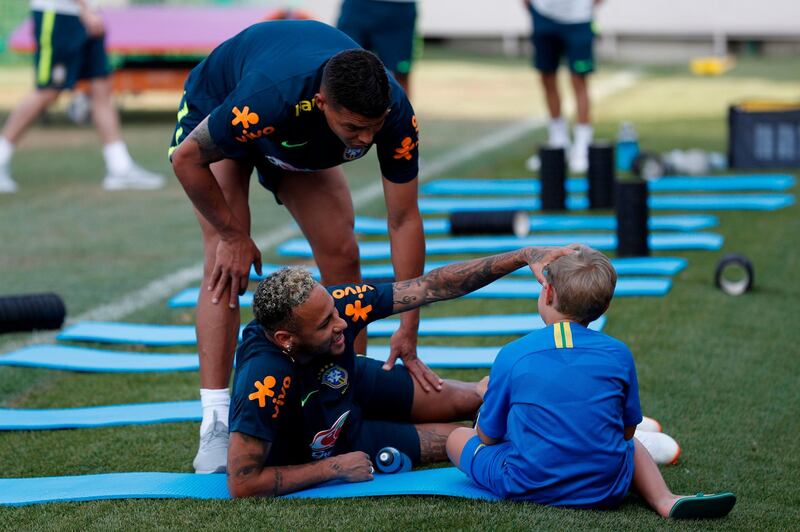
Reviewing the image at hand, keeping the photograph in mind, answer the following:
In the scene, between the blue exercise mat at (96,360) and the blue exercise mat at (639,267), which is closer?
the blue exercise mat at (96,360)

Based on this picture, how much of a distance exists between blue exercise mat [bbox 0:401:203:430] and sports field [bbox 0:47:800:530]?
6cm

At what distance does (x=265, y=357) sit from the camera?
11.8ft

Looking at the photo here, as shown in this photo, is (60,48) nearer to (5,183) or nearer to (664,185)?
(5,183)

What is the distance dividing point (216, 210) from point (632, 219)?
3503mm

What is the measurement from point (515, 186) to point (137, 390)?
524cm

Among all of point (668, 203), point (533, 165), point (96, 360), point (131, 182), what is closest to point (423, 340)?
point (96, 360)

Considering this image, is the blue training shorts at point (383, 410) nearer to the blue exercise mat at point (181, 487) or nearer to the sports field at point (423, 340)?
the blue exercise mat at point (181, 487)

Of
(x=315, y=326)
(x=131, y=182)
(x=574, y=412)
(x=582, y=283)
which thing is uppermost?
(x=582, y=283)

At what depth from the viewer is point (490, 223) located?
25.7ft

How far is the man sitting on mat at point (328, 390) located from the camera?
11.7 feet

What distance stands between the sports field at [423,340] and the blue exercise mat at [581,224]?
199 mm

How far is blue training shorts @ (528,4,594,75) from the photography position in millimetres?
9797

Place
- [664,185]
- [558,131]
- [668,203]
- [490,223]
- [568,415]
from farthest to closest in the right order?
[558,131] < [664,185] < [668,203] < [490,223] < [568,415]

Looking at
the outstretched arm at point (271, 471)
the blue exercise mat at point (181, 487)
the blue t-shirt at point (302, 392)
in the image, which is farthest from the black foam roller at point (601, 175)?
the outstretched arm at point (271, 471)
